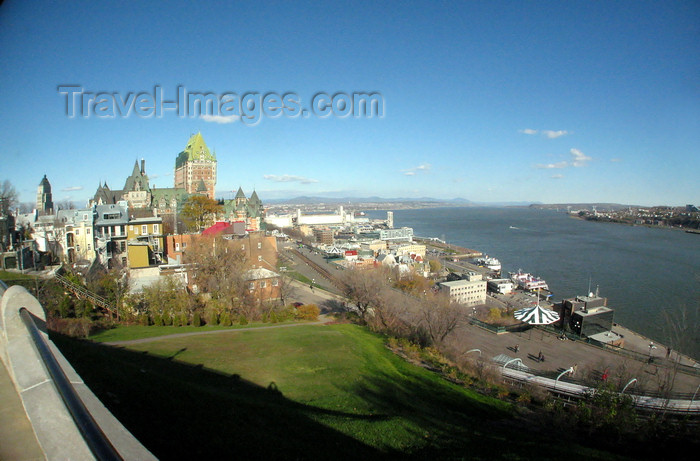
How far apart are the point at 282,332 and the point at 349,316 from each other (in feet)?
16.6

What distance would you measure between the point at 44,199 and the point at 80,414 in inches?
650

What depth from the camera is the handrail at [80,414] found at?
3.64 feet

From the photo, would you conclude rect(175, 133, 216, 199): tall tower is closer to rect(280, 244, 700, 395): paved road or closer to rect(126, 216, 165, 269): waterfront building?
rect(126, 216, 165, 269): waterfront building

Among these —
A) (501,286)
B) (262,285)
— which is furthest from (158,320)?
(501,286)

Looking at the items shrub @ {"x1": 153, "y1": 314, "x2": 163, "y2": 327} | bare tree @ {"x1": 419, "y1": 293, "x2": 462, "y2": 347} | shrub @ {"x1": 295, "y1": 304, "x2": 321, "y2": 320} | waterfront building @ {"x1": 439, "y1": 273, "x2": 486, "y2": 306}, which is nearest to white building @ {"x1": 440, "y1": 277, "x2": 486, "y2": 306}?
waterfront building @ {"x1": 439, "y1": 273, "x2": 486, "y2": 306}

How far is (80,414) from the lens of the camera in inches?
48.7

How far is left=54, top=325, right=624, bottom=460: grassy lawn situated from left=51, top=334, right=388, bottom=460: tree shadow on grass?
0.5 inches

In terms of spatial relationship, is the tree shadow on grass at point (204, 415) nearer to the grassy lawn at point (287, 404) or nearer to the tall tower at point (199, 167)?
the grassy lawn at point (287, 404)

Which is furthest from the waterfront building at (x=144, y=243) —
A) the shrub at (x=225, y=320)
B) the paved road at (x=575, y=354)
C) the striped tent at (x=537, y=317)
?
the striped tent at (x=537, y=317)

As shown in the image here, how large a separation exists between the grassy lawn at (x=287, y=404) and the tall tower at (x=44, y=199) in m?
10.9

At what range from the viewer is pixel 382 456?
11.9 ft

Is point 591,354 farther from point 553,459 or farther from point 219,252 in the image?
point 219,252

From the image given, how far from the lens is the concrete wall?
1207 millimetres

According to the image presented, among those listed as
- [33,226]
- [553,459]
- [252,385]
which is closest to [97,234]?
[33,226]
